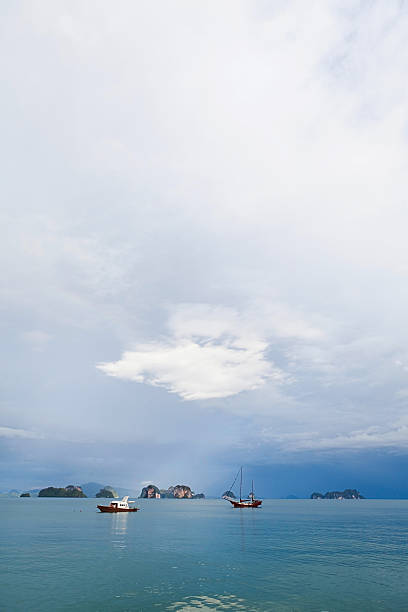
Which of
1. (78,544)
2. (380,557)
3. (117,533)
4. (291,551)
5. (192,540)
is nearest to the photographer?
(380,557)

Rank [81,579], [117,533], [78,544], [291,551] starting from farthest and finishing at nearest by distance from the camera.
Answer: [117,533]
[78,544]
[291,551]
[81,579]

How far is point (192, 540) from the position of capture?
106m

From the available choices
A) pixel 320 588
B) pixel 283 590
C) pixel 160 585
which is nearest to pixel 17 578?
pixel 160 585

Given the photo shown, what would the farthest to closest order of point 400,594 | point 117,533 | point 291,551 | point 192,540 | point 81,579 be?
point 117,533, point 192,540, point 291,551, point 81,579, point 400,594

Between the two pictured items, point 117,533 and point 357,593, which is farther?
point 117,533

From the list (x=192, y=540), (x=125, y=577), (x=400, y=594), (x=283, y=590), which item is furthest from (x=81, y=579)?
(x=192, y=540)

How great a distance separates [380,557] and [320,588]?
3480 cm

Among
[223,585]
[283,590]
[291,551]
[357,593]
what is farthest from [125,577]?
[291,551]

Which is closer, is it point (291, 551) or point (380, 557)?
point (380, 557)

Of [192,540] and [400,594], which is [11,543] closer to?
[192,540]

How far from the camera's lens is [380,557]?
81.6m

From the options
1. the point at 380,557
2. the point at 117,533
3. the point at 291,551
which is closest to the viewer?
the point at 380,557

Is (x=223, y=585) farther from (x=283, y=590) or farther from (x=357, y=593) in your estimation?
(x=357, y=593)

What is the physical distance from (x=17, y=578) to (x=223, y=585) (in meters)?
28.6
